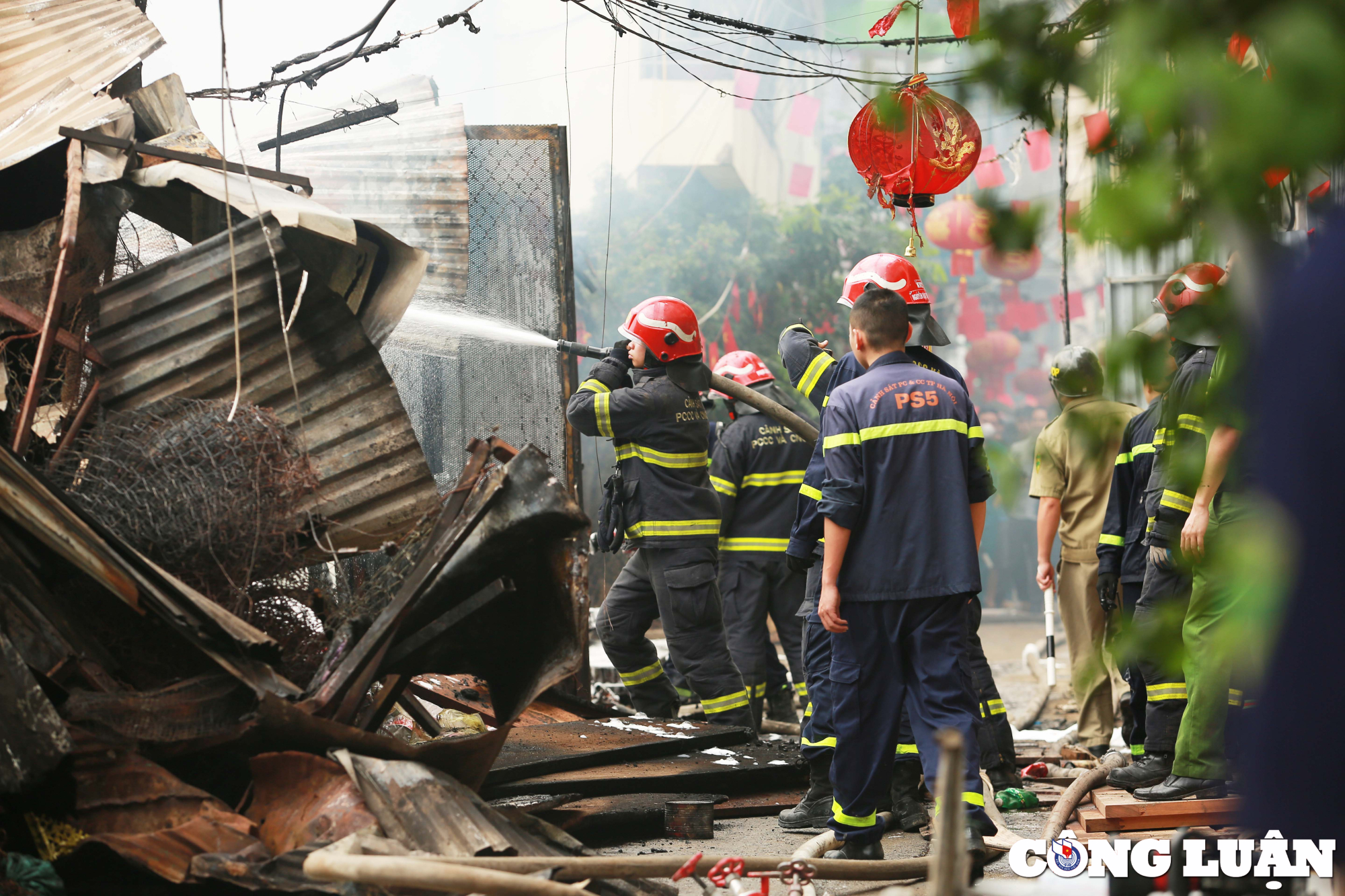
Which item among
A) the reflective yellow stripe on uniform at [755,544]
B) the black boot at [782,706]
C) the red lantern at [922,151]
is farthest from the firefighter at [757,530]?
the red lantern at [922,151]

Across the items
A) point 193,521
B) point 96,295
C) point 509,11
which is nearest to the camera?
point 193,521

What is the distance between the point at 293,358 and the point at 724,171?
86.2ft

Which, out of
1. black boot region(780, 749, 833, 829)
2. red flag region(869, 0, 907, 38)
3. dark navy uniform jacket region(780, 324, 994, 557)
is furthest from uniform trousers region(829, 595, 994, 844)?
red flag region(869, 0, 907, 38)

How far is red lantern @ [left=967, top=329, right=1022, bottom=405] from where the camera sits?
1116 inches

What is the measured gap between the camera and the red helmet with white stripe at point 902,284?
4.91 meters

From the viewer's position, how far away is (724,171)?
96.6 ft

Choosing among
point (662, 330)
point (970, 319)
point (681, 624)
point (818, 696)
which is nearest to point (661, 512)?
point (681, 624)

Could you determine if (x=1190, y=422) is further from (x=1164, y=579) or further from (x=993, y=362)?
(x=993, y=362)

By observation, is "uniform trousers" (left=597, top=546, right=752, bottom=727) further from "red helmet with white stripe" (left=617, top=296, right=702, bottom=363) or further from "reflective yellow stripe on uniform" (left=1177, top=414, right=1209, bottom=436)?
"reflective yellow stripe on uniform" (left=1177, top=414, right=1209, bottom=436)

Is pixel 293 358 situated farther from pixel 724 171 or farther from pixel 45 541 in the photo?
pixel 724 171

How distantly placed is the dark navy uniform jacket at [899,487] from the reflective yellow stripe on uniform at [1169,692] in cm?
140

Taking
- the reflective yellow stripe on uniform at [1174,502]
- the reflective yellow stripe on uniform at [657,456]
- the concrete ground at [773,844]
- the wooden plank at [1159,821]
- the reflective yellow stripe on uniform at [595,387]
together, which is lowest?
the concrete ground at [773,844]

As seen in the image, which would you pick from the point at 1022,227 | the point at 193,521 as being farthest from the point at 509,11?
the point at 1022,227

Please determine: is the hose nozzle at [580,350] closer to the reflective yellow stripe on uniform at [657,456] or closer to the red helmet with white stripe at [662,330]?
the red helmet with white stripe at [662,330]
